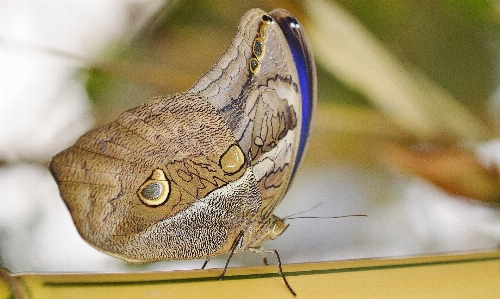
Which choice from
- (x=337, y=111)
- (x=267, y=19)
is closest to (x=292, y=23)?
(x=267, y=19)

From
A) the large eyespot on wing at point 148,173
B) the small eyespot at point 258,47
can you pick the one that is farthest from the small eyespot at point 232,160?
the small eyespot at point 258,47

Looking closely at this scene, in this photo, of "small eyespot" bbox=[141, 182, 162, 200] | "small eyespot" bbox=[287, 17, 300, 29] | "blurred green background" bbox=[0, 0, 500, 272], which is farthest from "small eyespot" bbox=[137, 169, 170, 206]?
"small eyespot" bbox=[287, 17, 300, 29]

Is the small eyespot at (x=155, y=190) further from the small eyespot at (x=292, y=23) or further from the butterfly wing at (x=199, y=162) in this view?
the small eyespot at (x=292, y=23)

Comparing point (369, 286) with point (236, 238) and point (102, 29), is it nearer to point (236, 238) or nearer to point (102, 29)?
Result: point (236, 238)

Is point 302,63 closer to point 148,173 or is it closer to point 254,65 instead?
point 254,65

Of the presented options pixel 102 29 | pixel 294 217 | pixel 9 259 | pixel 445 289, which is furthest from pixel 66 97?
pixel 445 289

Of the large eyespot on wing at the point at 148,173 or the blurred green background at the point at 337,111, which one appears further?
the blurred green background at the point at 337,111
